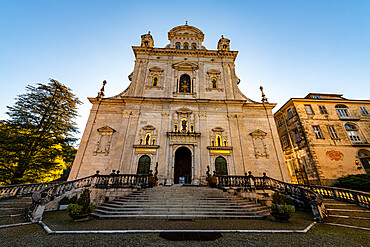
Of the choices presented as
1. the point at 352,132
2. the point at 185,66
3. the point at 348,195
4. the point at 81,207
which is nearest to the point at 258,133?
the point at 348,195

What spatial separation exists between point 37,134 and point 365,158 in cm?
3873

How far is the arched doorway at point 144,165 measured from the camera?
15.4 meters

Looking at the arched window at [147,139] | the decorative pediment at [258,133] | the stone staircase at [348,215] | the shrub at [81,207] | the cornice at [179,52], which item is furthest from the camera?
the cornice at [179,52]

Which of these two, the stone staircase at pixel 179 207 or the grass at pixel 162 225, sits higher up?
the stone staircase at pixel 179 207

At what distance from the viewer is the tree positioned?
13.6 m

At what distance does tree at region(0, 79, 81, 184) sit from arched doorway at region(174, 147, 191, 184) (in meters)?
13.2

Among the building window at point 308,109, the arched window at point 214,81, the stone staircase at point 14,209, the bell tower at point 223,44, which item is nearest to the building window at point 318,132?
the building window at point 308,109

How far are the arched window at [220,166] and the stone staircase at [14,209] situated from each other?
14.5 metres

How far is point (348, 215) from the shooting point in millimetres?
7668

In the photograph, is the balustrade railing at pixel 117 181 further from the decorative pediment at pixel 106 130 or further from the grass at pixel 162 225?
the decorative pediment at pixel 106 130

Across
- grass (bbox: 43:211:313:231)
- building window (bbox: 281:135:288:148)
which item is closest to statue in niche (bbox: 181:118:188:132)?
grass (bbox: 43:211:313:231)

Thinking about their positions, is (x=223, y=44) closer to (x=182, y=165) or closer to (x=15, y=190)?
(x=182, y=165)

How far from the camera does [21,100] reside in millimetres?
15562

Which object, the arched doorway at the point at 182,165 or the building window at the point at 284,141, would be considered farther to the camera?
the building window at the point at 284,141
